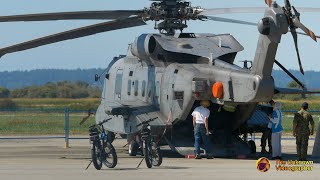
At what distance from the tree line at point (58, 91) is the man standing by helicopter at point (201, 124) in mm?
47503

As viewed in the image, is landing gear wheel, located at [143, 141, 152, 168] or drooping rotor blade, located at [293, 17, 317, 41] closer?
drooping rotor blade, located at [293, 17, 317, 41]

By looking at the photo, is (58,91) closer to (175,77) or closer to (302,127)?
(175,77)

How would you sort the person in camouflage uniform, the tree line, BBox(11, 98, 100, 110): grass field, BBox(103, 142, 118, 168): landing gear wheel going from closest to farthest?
BBox(103, 142, 118, 168): landing gear wheel → the person in camouflage uniform → BBox(11, 98, 100, 110): grass field → the tree line

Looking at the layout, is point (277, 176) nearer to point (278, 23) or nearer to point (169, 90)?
point (278, 23)

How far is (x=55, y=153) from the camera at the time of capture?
29.0 meters

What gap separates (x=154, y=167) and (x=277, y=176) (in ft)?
11.8

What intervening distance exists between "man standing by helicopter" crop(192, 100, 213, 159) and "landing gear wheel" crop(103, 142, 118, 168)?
12.1 ft

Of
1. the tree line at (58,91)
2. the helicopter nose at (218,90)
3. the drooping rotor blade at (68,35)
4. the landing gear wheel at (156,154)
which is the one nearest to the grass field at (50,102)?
the tree line at (58,91)

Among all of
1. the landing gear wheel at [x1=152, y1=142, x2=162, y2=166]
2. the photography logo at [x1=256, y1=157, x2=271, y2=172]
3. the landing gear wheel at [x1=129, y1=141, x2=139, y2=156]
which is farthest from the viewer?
the landing gear wheel at [x1=129, y1=141, x2=139, y2=156]

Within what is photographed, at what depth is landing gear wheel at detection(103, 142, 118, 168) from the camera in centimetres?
2195

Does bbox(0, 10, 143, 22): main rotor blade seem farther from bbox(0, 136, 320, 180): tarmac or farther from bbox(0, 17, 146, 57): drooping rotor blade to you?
bbox(0, 136, 320, 180): tarmac

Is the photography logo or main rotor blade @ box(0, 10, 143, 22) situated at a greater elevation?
main rotor blade @ box(0, 10, 143, 22)

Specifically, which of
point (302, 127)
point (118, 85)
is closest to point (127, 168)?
point (302, 127)

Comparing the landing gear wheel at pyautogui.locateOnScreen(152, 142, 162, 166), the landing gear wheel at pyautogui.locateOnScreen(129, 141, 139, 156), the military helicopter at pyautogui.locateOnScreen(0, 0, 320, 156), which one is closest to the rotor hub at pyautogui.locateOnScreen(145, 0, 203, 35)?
the military helicopter at pyautogui.locateOnScreen(0, 0, 320, 156)
